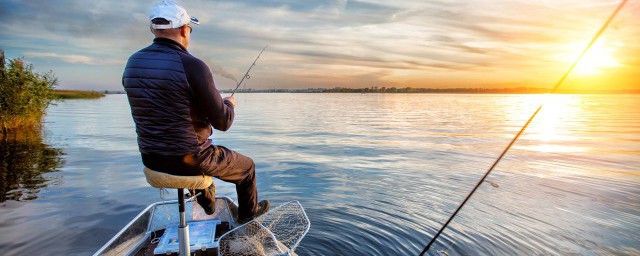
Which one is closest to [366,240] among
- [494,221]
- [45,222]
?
[494,221]

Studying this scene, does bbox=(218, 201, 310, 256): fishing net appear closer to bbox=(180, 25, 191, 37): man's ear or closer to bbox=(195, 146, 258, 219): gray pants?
bbox=(195, 146, 258, 219): gray pants

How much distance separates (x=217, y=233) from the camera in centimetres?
623

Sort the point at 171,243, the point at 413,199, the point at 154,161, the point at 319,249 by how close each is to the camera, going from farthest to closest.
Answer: the point at 413,199 < the point at 319,249 < the point at 171,243 < the point at 154,161

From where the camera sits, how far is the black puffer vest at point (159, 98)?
369cm

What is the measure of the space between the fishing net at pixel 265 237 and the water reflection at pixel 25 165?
7.49 m

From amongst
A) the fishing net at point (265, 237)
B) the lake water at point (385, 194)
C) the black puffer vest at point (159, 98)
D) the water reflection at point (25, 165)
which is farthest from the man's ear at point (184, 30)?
the water reflection at point (25, 165)

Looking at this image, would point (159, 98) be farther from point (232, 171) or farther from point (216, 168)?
point (232, 171)

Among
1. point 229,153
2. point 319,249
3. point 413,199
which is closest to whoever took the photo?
point 229,153

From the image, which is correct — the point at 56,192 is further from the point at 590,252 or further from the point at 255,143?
the point at 590,252

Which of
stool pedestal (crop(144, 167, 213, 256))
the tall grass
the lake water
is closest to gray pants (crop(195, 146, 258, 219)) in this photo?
stool pedestal (crop(144, 167, 213, 256))

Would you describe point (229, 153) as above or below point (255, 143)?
above

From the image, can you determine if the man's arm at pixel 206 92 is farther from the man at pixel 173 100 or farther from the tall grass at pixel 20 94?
the tall grass at pixel 20 94

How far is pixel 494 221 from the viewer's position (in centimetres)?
834

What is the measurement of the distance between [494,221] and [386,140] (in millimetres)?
13233
